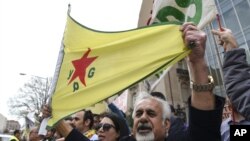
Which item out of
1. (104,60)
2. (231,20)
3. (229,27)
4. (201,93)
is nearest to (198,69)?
(201,93)

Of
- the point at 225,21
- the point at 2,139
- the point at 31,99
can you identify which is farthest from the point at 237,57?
the point at 31,99

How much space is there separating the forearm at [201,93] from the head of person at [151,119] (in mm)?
582

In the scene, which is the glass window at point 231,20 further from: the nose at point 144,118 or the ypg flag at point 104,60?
the nose at point 144,118

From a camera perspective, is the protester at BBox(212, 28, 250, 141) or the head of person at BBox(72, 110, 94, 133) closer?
the protester at BBox(212, 28, 250, 141)

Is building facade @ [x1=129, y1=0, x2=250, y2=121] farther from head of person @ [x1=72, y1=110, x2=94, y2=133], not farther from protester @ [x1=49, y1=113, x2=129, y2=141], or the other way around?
protester @ [x1=49, y1=113, x2=129, y2=141]

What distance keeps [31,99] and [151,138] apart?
125 feet

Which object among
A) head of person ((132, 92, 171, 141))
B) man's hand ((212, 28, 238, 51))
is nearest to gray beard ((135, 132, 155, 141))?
head of person ((132, 92, 171, 141))

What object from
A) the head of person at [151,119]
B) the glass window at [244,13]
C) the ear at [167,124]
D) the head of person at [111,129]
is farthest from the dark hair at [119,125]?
the glass window at [244,13]

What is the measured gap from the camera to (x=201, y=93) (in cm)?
200

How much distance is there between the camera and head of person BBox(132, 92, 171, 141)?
2486 millimetres

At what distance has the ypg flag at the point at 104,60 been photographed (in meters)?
2.51

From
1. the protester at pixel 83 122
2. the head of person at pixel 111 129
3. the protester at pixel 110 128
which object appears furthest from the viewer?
the protester at pixel 83 122

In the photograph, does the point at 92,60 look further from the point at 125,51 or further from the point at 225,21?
the point at 225,21

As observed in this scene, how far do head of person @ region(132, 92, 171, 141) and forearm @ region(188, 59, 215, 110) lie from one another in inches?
22.9
